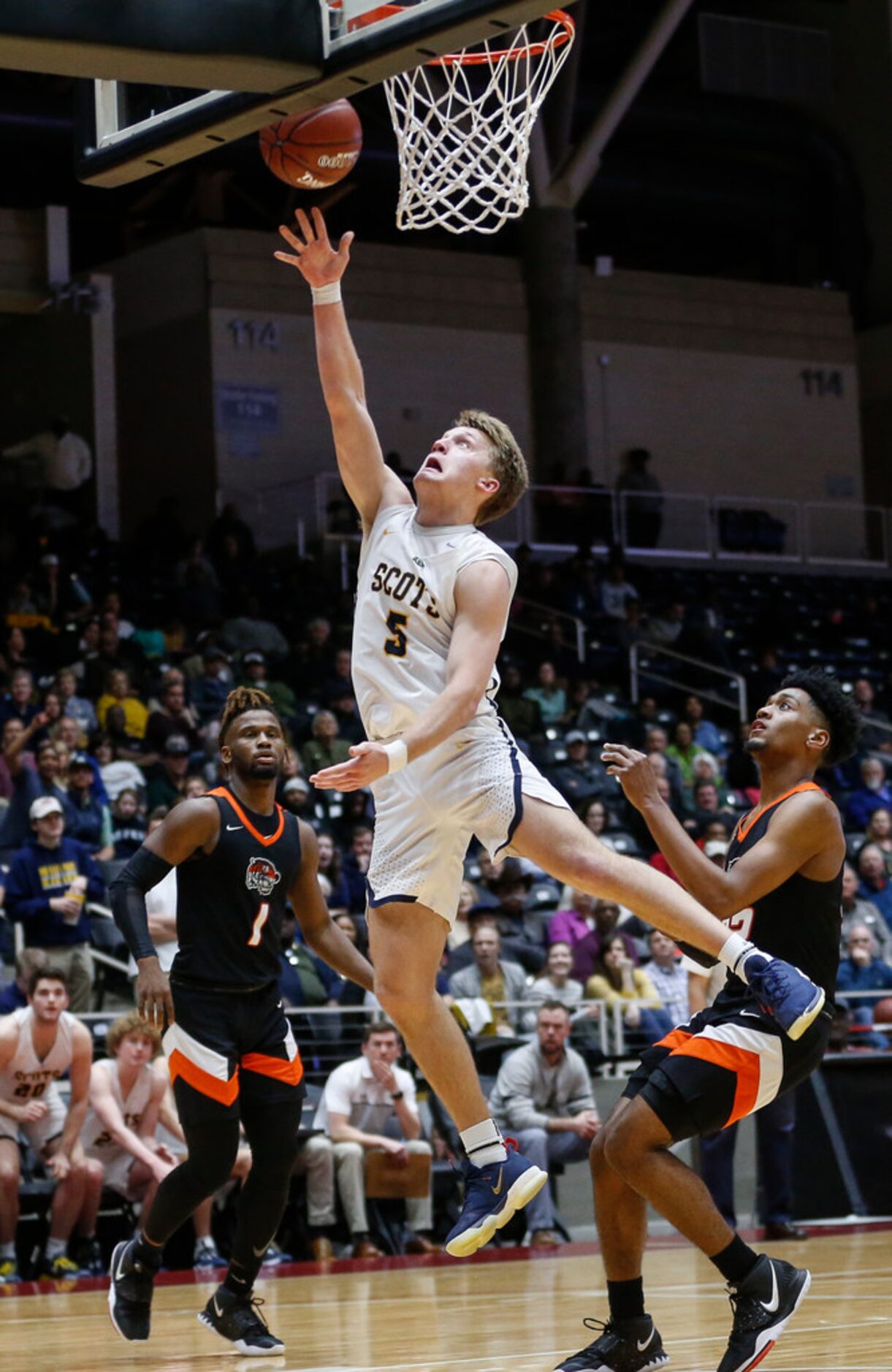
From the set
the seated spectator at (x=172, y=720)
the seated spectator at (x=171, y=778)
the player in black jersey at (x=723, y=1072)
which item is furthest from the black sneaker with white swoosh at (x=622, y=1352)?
the seated spectator at (x=172, y=720)

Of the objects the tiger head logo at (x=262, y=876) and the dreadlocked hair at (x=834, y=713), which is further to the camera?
the tiger head logo at (x=262, y=876)

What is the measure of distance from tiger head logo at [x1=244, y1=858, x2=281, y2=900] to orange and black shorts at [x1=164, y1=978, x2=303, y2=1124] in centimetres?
31

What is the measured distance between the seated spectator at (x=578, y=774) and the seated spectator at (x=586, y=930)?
2294 mm

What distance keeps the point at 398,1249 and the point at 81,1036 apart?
6.94ft

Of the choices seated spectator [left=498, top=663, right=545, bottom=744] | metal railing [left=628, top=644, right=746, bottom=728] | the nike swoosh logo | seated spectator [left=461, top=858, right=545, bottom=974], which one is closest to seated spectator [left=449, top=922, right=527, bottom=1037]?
seated spectator [left=461, top=858, right=545, bottom=974]

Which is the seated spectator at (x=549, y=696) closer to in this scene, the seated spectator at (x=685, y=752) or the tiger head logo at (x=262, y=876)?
the seated spectator at (x=685, y=752)

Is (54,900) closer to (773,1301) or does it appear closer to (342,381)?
(342,381)

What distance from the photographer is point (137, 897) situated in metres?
6.00

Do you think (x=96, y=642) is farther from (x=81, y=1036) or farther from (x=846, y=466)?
(x=846, y=466)

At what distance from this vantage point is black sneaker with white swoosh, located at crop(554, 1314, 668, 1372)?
4.96 m

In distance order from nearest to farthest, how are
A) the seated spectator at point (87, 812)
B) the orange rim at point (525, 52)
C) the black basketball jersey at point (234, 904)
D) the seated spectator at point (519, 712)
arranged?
the black basketball jersey at point (234, 904), the orange rim at point (525, 52), the seated spectator at point (87, 812), the seated spectator at point (519, 712)

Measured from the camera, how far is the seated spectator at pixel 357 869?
12578mm

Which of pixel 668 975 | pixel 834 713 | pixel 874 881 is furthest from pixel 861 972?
pixel 834 713

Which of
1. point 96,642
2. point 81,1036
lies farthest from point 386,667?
point 96,642
